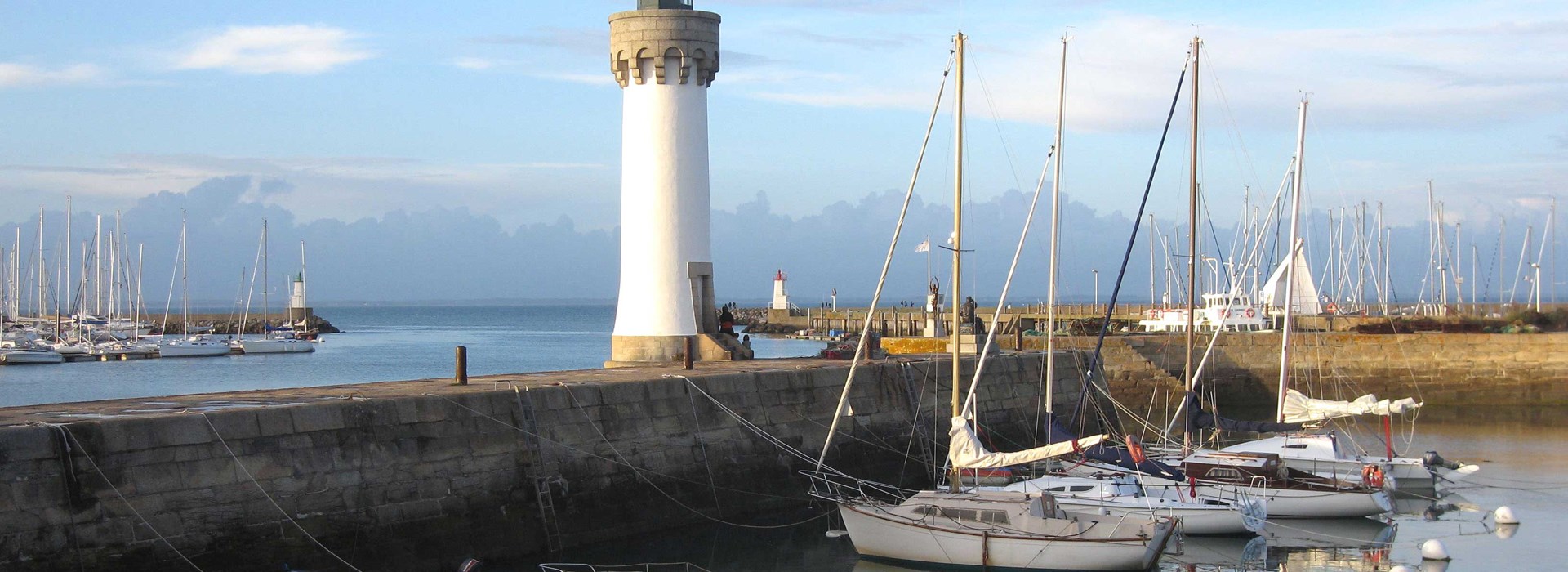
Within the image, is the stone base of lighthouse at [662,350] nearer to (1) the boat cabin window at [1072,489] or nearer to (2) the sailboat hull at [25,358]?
(1) the boat cabin window at [1072,489]

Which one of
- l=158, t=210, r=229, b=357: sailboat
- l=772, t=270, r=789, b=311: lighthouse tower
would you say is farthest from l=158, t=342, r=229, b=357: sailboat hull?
l=772, t=270, r=789, b=311: lighthouse tower

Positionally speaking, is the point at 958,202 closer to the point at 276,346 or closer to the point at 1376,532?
the point at 1376,532

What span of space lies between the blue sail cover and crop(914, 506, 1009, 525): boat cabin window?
114 inches

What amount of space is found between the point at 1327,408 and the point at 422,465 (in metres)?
15.6

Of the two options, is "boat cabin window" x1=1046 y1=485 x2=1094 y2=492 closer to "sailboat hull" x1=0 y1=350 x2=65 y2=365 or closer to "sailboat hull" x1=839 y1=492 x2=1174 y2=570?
"sailboat hull" x1=839 y1=492 x2=1174 y2=570

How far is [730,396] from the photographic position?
19.6 meters

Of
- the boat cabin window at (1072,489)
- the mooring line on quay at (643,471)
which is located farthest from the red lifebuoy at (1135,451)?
the mooring line on quay at (643,471)

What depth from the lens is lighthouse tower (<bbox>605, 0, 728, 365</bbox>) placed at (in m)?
23.4

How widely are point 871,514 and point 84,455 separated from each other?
26.9 ft

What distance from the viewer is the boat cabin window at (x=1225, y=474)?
64.3ft

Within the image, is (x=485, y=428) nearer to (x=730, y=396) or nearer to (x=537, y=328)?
(x=730, y=396)

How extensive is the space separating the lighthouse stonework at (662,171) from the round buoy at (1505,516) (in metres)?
12.3

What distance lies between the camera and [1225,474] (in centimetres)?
1967

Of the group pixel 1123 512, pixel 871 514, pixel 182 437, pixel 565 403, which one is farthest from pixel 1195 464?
pixel 182 437
